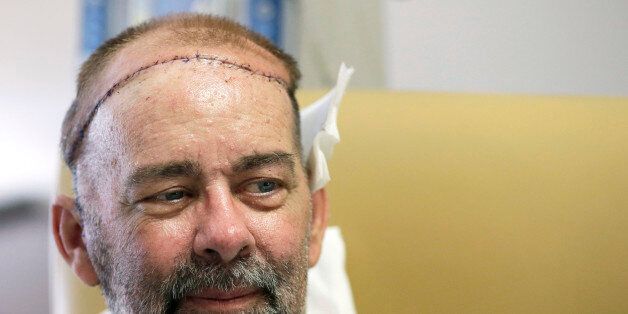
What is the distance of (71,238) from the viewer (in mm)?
840

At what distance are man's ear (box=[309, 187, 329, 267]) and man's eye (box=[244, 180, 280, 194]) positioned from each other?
14 centimetres

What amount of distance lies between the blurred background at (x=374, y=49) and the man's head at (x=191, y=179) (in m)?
0.70

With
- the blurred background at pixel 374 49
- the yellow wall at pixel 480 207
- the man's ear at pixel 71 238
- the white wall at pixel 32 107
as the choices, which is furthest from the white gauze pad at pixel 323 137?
the white wall at pixel 32 107

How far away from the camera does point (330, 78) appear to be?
1462mm

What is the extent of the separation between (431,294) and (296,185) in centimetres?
43

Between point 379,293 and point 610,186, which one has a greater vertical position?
point 610,186

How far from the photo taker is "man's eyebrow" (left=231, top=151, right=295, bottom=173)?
704 millimetres

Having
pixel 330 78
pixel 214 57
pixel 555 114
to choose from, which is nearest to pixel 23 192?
pixel 330 78

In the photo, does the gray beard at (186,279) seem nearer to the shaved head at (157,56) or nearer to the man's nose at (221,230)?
the man's nose at (221,230)

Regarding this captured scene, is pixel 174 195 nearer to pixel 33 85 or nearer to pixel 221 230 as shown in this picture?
pixel 221 230

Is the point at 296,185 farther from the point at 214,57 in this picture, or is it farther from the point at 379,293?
the point at 379,293

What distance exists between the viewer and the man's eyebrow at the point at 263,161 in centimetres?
70

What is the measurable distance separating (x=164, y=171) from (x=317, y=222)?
0.29 meters

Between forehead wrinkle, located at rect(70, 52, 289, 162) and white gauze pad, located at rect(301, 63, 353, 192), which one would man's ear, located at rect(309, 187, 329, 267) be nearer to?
white gauze pad, located at rect(301, 63, 353, 192)
